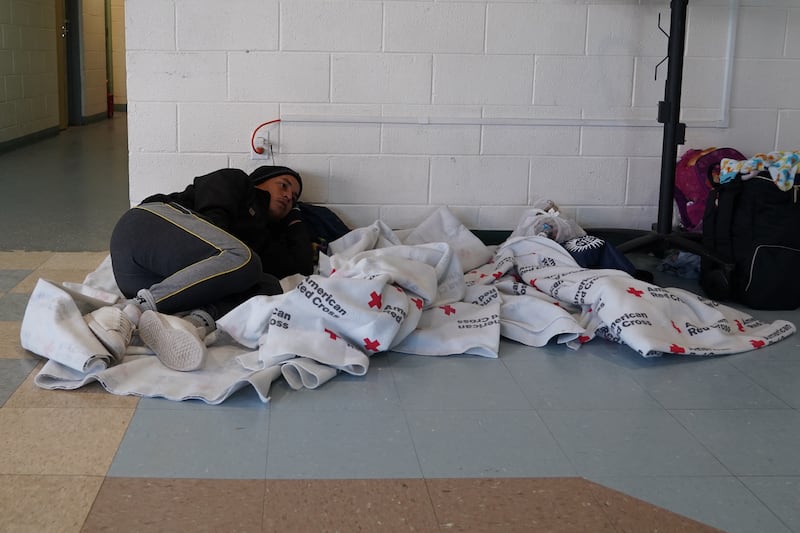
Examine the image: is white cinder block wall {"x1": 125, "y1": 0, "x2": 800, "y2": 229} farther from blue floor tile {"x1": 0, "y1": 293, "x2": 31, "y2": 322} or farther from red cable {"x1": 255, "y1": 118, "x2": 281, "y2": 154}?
blue floor tile {"x1": 0, "y1": 293, "x2": 31, "y2": 322}

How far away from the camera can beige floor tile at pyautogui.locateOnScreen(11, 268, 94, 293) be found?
3.11 m

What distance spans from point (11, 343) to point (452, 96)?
193 centimetres

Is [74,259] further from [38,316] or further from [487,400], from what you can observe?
[487,400]

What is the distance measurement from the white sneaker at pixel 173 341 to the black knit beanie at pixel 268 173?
3.27 feet

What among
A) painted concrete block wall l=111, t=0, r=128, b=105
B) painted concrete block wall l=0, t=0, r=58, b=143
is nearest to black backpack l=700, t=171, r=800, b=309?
painted concrete block wall l=0, t=0, r=58, b=143

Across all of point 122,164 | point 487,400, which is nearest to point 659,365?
point 487,400

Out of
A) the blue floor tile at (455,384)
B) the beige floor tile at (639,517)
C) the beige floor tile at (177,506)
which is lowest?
the beige floor tile at (639,517)

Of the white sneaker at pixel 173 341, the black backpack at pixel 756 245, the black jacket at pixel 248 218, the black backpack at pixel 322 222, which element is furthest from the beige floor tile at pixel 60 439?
the black backpack at pixel 756 245

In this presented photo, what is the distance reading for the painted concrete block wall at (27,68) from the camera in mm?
6250

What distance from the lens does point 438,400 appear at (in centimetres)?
229

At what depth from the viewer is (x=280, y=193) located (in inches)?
133

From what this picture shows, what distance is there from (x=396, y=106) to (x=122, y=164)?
2.80 meters

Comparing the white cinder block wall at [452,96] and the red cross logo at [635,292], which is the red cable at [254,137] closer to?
the white cinder block wall at [452,96]

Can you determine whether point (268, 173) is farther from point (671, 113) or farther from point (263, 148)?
point (671, 113)
